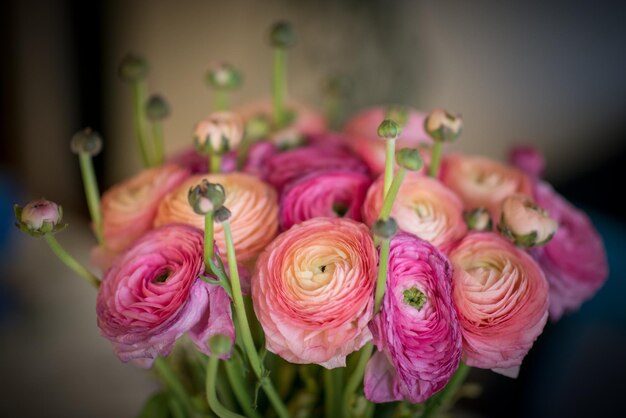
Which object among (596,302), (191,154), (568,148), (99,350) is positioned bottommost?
(99,350)

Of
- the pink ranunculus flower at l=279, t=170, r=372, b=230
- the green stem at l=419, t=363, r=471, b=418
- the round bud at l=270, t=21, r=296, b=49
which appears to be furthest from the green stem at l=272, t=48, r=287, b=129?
the green stem at l=419, t=363, r=471, b=418

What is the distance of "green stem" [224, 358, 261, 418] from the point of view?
0.35m

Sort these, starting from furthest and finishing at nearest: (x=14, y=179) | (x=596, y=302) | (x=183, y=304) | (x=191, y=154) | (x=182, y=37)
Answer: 1. (x=14, y=179)
2. (x=182, y=37)
3. (x=596, y=302)
4. (x=191, y=154)
5. (x=183, y=304)

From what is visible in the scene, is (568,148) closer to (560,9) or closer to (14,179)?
(560,9)

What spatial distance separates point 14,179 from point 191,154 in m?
0.99

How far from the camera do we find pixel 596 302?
66 cm

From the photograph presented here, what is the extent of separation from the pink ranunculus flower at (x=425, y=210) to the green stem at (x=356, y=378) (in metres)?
0.07

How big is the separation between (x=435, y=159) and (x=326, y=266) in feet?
0.38

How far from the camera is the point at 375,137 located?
458mm

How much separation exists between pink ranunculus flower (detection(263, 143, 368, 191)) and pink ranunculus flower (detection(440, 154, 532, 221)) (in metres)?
0.07

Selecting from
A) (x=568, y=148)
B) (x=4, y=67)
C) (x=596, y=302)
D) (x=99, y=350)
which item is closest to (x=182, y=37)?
(x=4, y=67)

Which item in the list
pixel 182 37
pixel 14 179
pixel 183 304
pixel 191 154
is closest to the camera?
pixel 183 304

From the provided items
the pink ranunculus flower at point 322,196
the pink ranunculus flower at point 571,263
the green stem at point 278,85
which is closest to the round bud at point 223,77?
the green stem at point 278,85

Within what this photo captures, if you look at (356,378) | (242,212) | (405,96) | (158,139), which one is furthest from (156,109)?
(405,96)
